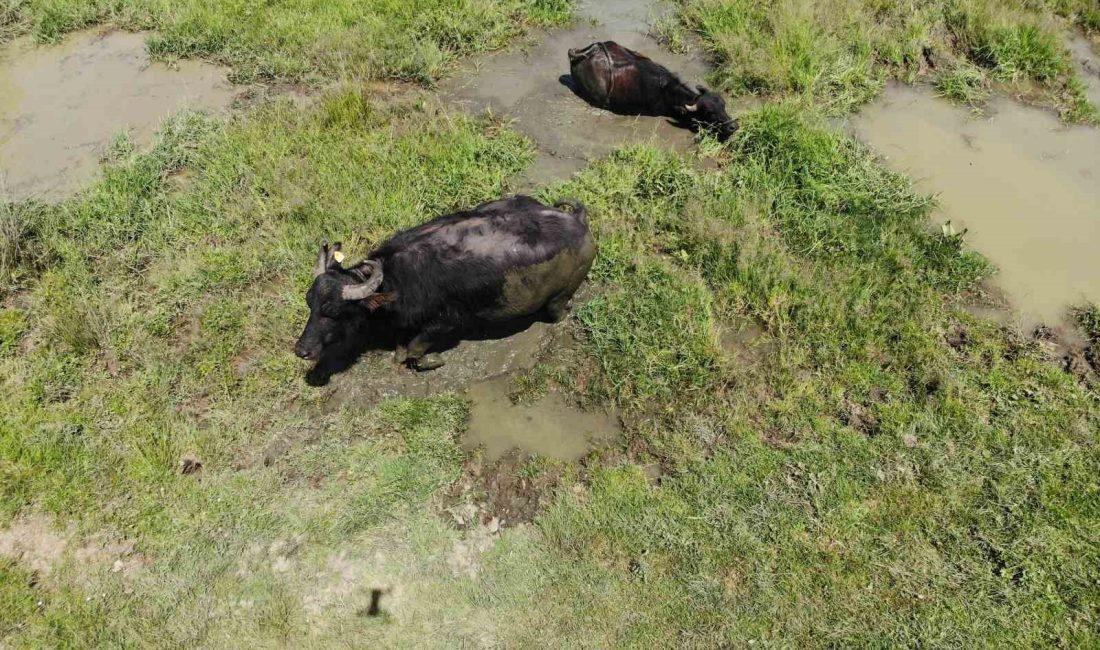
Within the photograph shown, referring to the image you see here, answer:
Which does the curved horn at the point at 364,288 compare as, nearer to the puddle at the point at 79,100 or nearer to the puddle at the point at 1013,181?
the puddle at the point at 79,100

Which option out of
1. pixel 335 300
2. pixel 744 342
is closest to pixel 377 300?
pixel 335 300

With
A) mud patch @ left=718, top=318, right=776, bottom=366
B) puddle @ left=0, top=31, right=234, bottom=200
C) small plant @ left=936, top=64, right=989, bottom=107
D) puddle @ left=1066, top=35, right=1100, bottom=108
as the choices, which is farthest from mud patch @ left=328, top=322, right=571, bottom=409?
puddle @ left=1066, top=35, right=1100, bottom=108

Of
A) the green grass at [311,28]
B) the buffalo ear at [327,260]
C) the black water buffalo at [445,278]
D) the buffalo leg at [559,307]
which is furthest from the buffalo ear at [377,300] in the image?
the green grass at [311,28]

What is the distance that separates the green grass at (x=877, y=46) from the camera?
27.5ft

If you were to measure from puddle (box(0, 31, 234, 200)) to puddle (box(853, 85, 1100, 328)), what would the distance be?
8370 millimetres

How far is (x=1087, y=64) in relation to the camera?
874 centimetres

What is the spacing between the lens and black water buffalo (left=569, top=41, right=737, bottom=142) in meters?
7.91

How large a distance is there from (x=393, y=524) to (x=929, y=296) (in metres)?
5.10

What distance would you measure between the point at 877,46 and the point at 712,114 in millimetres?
2972

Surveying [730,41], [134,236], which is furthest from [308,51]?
[730,41]

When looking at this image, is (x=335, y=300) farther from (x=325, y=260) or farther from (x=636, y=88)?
(x=636, y=88)

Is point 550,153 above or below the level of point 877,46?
below

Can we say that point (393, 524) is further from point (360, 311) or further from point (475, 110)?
point (475, 110)

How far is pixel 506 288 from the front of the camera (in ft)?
→ 18.0
